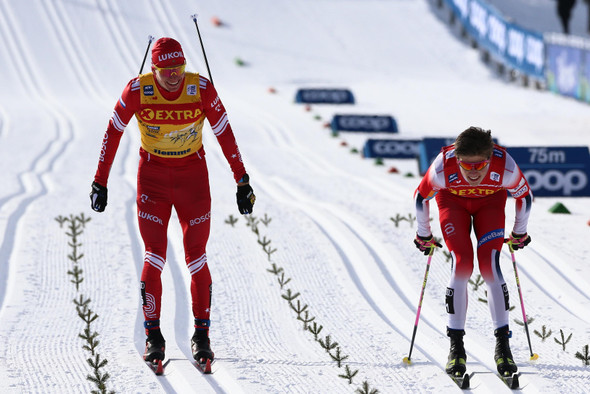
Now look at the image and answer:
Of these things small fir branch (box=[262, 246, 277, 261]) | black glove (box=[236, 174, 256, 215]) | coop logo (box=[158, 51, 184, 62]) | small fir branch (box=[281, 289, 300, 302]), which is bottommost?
small fir branch (box=[281, 289, 300, 302])

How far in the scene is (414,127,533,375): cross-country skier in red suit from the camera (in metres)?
5.27

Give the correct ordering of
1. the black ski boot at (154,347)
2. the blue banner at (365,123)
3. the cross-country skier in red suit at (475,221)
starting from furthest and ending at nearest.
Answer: the blue banner at (365,123)
the black ski boot at (154,347)
the cross-country skier in red suit at (475,221)

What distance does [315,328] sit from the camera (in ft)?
20.4

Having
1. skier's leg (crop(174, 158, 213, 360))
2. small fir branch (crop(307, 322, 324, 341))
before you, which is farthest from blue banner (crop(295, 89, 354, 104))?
skier's leg (crop(174, 158, 213, 360))

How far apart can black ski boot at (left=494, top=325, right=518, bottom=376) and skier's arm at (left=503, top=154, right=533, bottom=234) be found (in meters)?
0.62

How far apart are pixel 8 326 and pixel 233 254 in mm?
2564

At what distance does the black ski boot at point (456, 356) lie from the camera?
5285mm

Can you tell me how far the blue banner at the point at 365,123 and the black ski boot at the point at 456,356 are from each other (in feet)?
51.6

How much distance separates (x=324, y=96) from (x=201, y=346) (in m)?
20.4

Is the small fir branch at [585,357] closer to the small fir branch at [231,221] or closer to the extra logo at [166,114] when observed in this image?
the extra logo at [166,114]

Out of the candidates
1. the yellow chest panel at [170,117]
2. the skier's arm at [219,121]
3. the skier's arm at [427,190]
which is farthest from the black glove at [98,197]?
the skier's arm at [427,190]

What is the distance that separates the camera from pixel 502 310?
533 cm

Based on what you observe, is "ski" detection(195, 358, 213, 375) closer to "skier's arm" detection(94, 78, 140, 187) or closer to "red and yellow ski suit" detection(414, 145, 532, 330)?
"skier's arm" detection(94, 78, 140, 187)

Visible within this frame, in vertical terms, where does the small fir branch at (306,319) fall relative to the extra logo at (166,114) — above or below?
below
